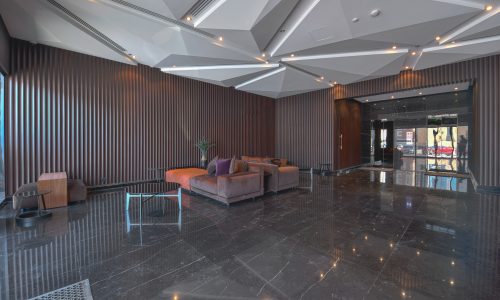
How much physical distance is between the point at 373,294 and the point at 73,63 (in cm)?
742

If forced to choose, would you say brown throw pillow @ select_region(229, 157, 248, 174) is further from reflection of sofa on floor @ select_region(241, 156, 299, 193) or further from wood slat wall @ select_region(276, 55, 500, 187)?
wood slat wall @ select_region(276, 55, 500, 187)

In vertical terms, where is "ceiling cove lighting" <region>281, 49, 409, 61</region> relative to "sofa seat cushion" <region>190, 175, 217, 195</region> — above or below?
above

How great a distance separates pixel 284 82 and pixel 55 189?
272 inches

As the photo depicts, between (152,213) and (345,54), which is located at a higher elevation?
(345,54)

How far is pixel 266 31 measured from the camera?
13.9 ft

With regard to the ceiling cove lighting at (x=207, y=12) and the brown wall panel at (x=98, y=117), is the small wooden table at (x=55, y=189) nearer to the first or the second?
the brown wall panel at (x=98, y=117)

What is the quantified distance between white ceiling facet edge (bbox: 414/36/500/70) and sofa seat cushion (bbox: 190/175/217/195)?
5.98m

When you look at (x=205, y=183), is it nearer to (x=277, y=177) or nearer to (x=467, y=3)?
(x=277, y=177)

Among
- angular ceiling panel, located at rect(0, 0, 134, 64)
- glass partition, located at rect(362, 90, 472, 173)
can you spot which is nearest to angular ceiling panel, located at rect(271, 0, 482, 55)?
angular ceiling panel, located at rect(0, 0, 134, 64)

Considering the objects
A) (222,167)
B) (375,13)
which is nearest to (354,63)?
(375,13)

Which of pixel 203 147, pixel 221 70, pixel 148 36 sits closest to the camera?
pixel 148 36

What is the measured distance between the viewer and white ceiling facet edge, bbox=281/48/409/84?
17.8 feet

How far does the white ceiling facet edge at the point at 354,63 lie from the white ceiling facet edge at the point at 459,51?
0.55 m

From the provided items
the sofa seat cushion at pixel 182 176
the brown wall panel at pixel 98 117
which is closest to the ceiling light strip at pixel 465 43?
the brown wall panel at pixel 98 117
